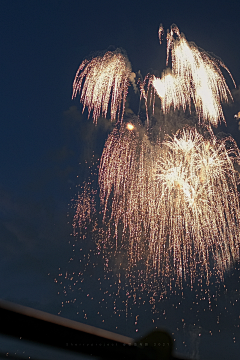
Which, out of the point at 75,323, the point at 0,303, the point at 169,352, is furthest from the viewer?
the point at 169,352

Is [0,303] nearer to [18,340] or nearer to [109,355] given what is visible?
[18,340]

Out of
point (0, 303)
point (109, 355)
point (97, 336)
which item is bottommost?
point (109, 355)

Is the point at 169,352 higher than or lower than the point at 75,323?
lower

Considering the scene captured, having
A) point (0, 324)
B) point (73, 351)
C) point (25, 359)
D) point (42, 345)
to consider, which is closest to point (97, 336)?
point (73, 351)

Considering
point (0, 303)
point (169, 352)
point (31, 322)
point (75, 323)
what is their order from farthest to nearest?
point (169, 352) < point (75, 323) < point (31, 322) < point (0, 303)

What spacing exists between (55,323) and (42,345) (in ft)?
0.50

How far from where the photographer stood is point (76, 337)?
1.51 meters

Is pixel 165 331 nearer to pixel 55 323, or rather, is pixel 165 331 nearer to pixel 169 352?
pixel 169 352

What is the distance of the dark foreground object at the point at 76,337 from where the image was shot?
129 centimetres

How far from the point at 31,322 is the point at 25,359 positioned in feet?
0.49

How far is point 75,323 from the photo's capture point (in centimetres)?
148

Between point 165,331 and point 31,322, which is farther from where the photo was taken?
point 165,331

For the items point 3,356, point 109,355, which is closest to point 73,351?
point 109,355

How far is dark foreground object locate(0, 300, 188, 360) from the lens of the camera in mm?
1286
